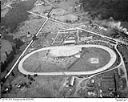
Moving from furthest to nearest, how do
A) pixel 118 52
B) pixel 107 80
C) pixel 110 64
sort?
pixel 118 52 → pixel 110 64 → pixel 107 80

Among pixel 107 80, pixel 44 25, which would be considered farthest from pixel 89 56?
pixel 44 25

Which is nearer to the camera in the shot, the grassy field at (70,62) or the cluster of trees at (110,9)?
the grassy field at (70,62)

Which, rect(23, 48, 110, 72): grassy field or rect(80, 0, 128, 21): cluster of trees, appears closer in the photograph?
rect(23, 48, 110, 72): grassy field

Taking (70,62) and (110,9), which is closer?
(70,62)

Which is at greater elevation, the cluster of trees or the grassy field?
the cluster of trees

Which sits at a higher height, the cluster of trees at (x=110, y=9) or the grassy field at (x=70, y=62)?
the cluster of trees at (x=110, y=9)

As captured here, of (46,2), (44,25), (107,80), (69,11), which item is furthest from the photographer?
(46,2)

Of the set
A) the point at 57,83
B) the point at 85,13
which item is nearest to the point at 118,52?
the point at 57,83

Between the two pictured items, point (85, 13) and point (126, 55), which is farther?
point (85, 13)

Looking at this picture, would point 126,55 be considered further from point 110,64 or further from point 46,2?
point 46,2

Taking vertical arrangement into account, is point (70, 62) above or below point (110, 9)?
below
